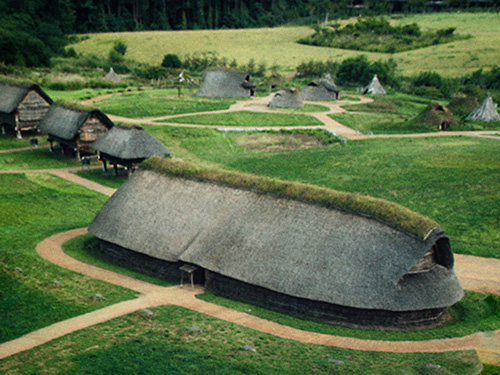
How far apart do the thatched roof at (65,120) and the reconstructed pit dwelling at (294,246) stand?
21968 mm

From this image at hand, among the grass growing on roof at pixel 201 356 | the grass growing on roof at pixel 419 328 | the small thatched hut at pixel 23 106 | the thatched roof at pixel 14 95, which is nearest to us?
the grass growing on roof at pixel 201 356

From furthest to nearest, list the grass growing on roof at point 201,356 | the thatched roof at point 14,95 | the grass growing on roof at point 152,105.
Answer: the grass growing on roof at point 152,105 < the thatched roof at point 14,95 < the grass growing on roof at point 201,356

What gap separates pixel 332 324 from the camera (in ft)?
74.8

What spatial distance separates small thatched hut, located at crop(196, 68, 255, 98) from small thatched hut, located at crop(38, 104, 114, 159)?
116 ft

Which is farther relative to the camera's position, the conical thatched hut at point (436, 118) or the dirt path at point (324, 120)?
the conical thatched hut at point (436, 118)

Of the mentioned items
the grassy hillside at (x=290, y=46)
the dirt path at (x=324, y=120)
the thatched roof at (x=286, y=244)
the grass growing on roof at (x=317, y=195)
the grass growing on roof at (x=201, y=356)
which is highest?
the grassy hillside at (x=290, y=46)

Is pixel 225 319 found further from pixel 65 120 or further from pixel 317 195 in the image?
pixel 65 120

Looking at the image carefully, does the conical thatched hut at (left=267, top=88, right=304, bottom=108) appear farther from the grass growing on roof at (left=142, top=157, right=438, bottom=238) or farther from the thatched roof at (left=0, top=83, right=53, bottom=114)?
the grass growing on roof at (left=142, top=157, right=438, bottom=238)

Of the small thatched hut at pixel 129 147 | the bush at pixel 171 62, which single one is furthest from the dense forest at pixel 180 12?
the small thatched hut at pixel 129 147

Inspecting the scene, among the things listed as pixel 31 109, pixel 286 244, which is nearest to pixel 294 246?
pixel 286 244

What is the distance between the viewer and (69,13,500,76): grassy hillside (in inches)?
3962

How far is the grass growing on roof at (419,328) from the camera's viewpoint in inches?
861

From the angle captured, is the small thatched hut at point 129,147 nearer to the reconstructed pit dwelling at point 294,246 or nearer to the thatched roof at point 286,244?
the thatched roof at point 286,244

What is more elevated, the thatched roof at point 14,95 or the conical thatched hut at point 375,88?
the thatched roof at point 14,95
